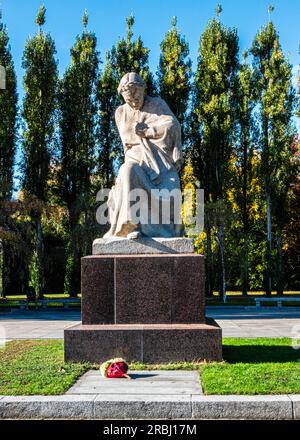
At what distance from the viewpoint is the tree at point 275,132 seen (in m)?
24.2

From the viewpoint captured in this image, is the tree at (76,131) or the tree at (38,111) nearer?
the tree at (38,111)

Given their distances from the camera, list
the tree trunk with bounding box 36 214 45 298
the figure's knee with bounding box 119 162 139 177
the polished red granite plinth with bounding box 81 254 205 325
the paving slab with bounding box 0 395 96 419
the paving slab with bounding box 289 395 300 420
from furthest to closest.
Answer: the tree trunk with bounding box 36 214 45 298 → the figure's knee with bounding box 119 162 139 177 → the polished red granite plinth with bounding box 81 254 205 325 → the paving slab with bounding box 0 395 96 419 → the paving slab with bounding box 289 395 300 420

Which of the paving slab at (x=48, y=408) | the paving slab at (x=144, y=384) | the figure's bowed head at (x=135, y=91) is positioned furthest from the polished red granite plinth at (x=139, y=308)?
the figure's bowed head at (x=135, y=91)

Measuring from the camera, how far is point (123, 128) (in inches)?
302

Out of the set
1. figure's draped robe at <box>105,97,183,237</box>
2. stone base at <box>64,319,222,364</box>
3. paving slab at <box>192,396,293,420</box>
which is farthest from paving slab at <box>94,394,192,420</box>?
figure's draped robe at <box>105,97,183,237</box>

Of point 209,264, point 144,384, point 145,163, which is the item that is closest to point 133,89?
point 145,163

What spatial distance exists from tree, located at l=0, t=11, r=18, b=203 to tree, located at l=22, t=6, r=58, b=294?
571 mm

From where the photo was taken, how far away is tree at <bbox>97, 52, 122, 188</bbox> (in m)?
25.1

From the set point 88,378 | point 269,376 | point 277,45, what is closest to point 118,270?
point 88,378

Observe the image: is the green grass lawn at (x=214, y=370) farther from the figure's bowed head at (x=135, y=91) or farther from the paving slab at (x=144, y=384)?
the figure's bowed head at (x=135, y=91)

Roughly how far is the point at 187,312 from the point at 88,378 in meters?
1.51

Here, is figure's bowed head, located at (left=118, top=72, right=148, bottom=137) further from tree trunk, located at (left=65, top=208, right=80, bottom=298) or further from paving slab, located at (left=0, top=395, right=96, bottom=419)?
tree trunk, located at (left=65, top=208, right=80, bottom=298)

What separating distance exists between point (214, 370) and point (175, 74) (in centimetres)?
2143

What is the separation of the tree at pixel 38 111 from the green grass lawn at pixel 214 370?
55.0ft
